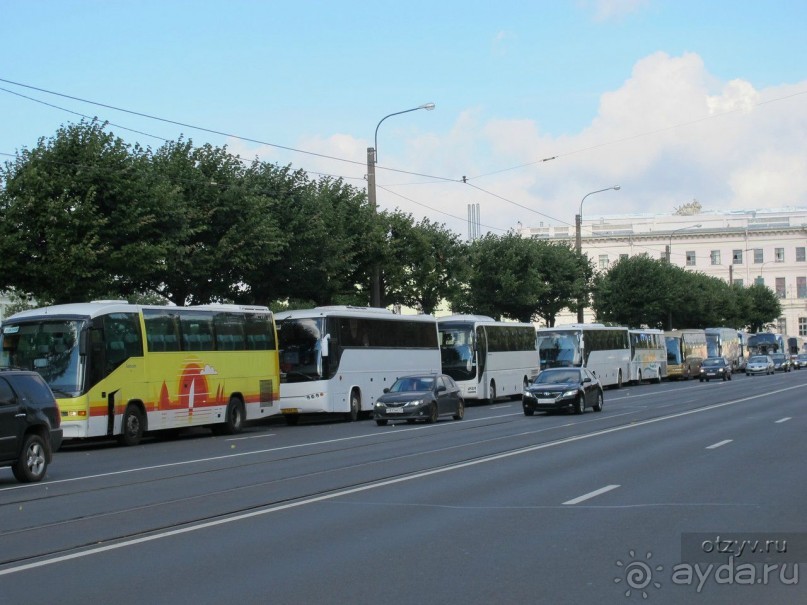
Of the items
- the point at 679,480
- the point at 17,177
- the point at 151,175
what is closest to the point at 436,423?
the point at 151,175

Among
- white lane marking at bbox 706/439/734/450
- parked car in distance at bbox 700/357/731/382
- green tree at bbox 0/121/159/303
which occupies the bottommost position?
white lane marking at bbox 706/439/734/450

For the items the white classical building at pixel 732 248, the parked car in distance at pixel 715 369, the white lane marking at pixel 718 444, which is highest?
A: the white classical building at pixel 732 248

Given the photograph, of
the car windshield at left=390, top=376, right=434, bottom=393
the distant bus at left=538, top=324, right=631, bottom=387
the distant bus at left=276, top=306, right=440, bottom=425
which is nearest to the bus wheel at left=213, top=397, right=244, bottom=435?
the distant bus at left=276, top=306, right=440, bottom=425

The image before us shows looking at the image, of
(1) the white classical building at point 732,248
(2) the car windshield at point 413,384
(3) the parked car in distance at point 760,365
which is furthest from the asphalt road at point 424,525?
(1) the white classical building at point 732,248

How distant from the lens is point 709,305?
4171 inches

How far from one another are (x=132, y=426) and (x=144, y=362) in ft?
5.19

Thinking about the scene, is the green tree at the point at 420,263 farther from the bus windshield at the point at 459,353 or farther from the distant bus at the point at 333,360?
the distant bus at the point at 333,360

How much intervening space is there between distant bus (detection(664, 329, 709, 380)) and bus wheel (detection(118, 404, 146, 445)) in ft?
183

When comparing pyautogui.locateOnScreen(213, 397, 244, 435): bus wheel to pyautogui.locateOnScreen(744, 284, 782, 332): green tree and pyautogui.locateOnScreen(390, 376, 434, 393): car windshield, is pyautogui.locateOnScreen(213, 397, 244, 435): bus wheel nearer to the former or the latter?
pyautogui.locateOnScreen(390, 376, 434, 393): car windshield

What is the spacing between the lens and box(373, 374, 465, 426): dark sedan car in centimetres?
3344

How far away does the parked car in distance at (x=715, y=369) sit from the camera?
242ft

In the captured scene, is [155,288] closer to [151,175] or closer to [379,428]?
[151,175]

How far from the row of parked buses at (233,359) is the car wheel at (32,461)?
7.36 m

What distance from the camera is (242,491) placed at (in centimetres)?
1591
